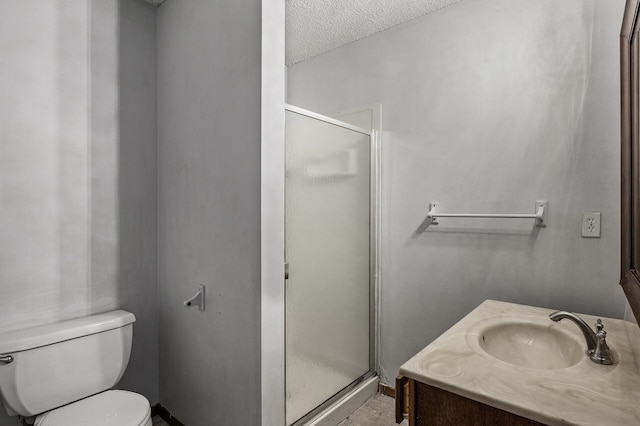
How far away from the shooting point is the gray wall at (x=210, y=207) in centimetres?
145

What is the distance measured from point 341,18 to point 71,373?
2279 millimetres

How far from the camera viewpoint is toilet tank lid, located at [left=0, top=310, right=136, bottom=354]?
1361 mm

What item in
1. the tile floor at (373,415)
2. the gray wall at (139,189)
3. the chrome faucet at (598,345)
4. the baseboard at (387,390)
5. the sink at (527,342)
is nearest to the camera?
the chrome faucet at (598,345)

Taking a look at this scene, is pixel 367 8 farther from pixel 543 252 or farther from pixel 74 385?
pixel 74 385

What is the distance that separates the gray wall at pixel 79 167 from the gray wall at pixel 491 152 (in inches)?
52.6

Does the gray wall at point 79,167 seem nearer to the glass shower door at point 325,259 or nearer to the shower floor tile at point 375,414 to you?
the glass shower door at point 325,259

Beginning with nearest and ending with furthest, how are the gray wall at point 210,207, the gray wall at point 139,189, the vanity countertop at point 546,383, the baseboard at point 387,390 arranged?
the vanity countertop at point 546,383, the gray wall at point 210,207, the gray wall at point 139,189, the baseboard at point 387,390

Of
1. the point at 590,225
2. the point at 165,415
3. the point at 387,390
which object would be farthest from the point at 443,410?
the point at 165,415

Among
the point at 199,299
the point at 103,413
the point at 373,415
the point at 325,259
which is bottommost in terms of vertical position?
the point at 373,415

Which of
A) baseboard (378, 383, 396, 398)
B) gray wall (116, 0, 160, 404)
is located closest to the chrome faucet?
baseboard (378, 383, 396, 398)

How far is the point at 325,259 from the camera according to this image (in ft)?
6.31

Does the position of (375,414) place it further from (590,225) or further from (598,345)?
(590,225)

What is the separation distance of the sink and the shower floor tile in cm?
86

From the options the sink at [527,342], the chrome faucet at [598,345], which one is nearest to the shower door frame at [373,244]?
the sink at [527,342]
